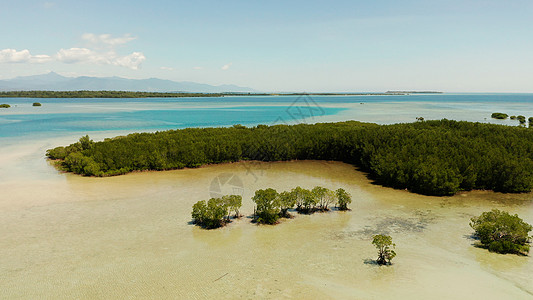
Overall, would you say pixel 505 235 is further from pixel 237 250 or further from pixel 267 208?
pixel 237 250

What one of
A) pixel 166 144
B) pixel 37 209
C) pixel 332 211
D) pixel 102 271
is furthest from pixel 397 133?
pixel 37 209

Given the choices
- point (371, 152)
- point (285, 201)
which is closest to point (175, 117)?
point (371, 152)

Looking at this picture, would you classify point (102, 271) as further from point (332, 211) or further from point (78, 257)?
point (332, 211)

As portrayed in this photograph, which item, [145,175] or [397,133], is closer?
[145,175]

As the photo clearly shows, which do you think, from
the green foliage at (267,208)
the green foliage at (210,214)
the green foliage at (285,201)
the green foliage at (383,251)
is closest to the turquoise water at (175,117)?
the green foliage at (285,201)

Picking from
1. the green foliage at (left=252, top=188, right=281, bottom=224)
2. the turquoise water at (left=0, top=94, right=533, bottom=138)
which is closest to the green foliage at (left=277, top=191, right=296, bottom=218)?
the green foliage at (left=252, top=188, right=281, bottom=224)

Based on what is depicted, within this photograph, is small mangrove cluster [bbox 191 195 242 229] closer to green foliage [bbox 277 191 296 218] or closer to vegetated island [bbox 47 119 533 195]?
green foliage [bbox 277 191 296 218]
